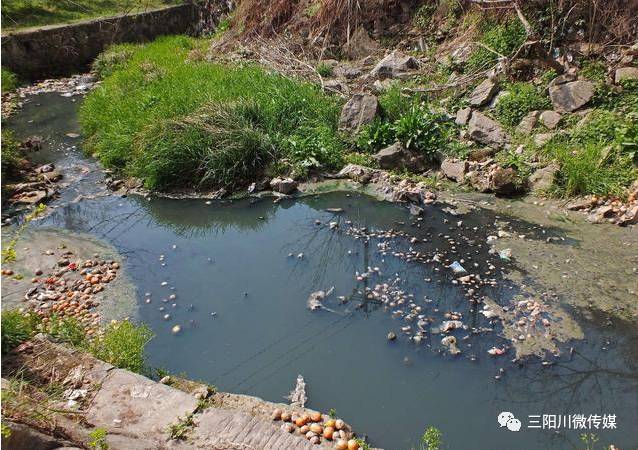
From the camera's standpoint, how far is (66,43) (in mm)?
14328

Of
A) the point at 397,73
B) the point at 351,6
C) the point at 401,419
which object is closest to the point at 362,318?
the point at 401,419

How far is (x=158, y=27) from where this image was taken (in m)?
16.3

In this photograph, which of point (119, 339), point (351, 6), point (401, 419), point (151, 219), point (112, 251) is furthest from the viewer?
point (351, 6)

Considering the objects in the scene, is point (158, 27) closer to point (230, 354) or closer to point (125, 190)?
point (125, 190)

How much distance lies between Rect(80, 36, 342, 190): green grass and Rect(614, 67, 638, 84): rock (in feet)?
13.0

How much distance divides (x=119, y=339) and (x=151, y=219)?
337cm

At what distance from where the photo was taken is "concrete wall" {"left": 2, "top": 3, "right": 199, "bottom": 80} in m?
13.5

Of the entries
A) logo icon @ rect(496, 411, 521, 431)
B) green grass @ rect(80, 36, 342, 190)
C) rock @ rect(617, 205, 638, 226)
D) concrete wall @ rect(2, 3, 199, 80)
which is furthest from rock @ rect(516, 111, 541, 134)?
concrete wall @ rect(2, 3, 199, 80)

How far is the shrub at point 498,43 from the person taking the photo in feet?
29.0

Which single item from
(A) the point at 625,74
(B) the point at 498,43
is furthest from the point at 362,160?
(A) the point at 625,74

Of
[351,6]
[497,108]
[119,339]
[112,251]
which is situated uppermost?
[351,6]

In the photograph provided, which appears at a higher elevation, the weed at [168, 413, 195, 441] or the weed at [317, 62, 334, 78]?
the weed at [317, 62, 334, 78]

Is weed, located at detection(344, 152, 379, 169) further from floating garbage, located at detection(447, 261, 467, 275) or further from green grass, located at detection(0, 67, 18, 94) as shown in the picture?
green grass, located at detection(0, 67, 18, 94)

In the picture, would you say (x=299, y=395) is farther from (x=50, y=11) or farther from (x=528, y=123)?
(x=50, y=11)
